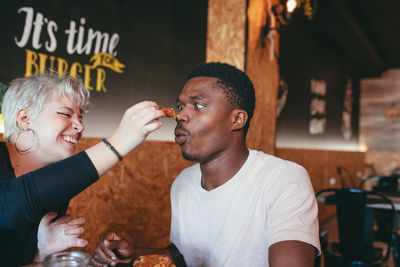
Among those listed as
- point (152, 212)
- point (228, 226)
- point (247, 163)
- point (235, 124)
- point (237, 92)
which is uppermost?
point (237, 92)

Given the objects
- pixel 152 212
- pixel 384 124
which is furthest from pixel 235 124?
pixel 384 124

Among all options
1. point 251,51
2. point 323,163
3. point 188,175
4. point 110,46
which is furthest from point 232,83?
point 323,163

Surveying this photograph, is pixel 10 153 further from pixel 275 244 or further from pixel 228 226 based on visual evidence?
pixel 275 244

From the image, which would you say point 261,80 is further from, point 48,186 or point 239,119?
point 48,186

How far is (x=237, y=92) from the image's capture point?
62.9 inches

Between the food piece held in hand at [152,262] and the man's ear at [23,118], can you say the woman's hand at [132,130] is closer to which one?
the food piece held in hand at [152,262]

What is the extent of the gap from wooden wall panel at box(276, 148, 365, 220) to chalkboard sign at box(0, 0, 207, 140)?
2323 mm

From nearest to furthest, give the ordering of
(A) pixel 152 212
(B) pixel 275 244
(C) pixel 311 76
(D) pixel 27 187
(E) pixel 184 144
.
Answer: (D) pixel 27 187 → (B) pixel 275 244 → (E) pixel 184 144 → (A) pixel 152 212 → (C) pixel 311 76

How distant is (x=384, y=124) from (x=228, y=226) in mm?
9639

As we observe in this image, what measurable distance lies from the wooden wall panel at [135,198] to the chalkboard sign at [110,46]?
25 cm

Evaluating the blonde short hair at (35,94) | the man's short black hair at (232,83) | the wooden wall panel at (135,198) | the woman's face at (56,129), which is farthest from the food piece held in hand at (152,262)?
the wooden wall panel at (135,198)

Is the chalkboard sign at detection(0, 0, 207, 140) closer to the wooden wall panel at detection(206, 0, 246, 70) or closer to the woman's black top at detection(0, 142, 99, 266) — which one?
the wooden wall panel at detection(206, 0, 246, 70)

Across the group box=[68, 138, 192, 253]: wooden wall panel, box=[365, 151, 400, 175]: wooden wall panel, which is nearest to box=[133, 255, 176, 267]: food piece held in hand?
box=[68, 138, 192, 253]: wooden wall panel

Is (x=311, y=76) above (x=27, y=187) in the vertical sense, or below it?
above
